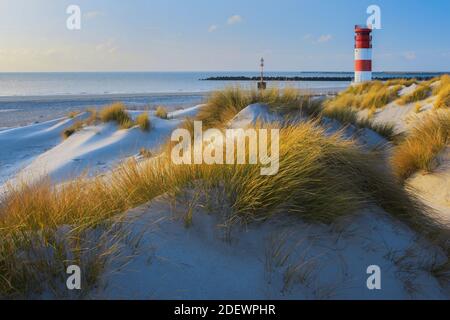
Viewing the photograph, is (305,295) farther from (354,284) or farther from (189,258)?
(189,258)

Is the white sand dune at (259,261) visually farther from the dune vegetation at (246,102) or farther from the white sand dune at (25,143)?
the white sand dune at (25,143)

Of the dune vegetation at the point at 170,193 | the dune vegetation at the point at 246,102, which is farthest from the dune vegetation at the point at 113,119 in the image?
the dune vegetation at the point at 170,193

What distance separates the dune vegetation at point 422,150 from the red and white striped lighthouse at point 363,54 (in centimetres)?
1902

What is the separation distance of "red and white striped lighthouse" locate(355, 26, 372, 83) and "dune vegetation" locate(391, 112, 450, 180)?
19.0 meters

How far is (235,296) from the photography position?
247 centimetres

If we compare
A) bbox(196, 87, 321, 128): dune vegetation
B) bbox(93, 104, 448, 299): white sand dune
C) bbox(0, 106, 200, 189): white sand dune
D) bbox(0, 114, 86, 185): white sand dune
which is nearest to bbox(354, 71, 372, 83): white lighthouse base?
bbox(0, 106, 200, 189): white sand dune

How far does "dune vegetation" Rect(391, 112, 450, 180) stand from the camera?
6355 mm

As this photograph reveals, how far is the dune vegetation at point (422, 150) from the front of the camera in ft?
20.9

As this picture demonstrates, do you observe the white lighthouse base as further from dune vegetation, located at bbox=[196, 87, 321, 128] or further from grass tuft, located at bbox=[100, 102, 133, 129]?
dune vegetation, located at bbox=[196, 87, 321, 128]

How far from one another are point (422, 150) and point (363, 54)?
808 inches

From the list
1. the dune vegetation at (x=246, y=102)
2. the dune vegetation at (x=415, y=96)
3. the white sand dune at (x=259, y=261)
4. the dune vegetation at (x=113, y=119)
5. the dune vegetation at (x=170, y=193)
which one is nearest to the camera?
the dune vegetation at (x=170, y=193)

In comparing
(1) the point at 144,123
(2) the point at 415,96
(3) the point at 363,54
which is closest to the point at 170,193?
(1) the point at 144,123
